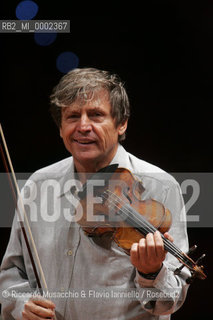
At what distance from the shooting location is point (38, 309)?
44.2 inches

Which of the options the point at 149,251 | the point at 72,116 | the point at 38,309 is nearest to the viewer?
the point at 149,251

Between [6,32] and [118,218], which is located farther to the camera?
[6,32]

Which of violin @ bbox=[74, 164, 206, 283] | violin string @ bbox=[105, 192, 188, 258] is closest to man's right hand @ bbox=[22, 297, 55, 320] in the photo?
violin @ bbox=[74, 164, 206, 283]

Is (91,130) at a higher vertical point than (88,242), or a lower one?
higher

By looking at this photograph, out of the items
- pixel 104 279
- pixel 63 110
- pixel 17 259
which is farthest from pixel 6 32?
pixel 104 279

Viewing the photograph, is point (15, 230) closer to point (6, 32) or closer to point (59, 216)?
point (59, 216)

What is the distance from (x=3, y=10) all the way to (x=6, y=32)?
0.07 meters

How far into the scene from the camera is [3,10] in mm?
1354

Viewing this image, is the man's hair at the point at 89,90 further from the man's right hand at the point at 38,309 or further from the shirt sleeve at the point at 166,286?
the man's right hand at the point at 38,309

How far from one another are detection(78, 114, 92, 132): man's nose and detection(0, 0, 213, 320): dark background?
275 millimetres

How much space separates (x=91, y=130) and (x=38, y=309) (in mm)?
482

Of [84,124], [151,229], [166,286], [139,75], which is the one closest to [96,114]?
[84,124]

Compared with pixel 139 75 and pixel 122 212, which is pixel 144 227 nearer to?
pixel 122 212

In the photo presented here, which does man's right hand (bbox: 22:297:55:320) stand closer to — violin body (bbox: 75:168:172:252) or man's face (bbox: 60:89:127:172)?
violin body (bbox: 75:168:172:252)
